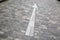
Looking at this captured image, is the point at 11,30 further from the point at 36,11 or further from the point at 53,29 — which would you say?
the point at 36,11

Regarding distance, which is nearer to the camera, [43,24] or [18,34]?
[18,34]

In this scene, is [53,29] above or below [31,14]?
below

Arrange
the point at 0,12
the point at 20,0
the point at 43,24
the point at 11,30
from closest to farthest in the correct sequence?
the point at 11,30
the point at 43,24
the point at 0,12
the point at 20,0

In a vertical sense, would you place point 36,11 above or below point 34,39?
above

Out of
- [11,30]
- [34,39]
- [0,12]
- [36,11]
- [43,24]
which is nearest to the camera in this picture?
[34,39]

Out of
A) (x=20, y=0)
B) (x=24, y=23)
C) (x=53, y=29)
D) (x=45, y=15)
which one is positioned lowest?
(x=53, y=29)

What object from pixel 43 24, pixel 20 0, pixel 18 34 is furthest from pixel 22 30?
pixel 20 0

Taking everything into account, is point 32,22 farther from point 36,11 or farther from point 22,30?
point 36,11

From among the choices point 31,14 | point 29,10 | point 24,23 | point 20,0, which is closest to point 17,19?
point 24,23

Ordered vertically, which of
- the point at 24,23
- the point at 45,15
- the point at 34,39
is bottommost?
the point at 34,39
